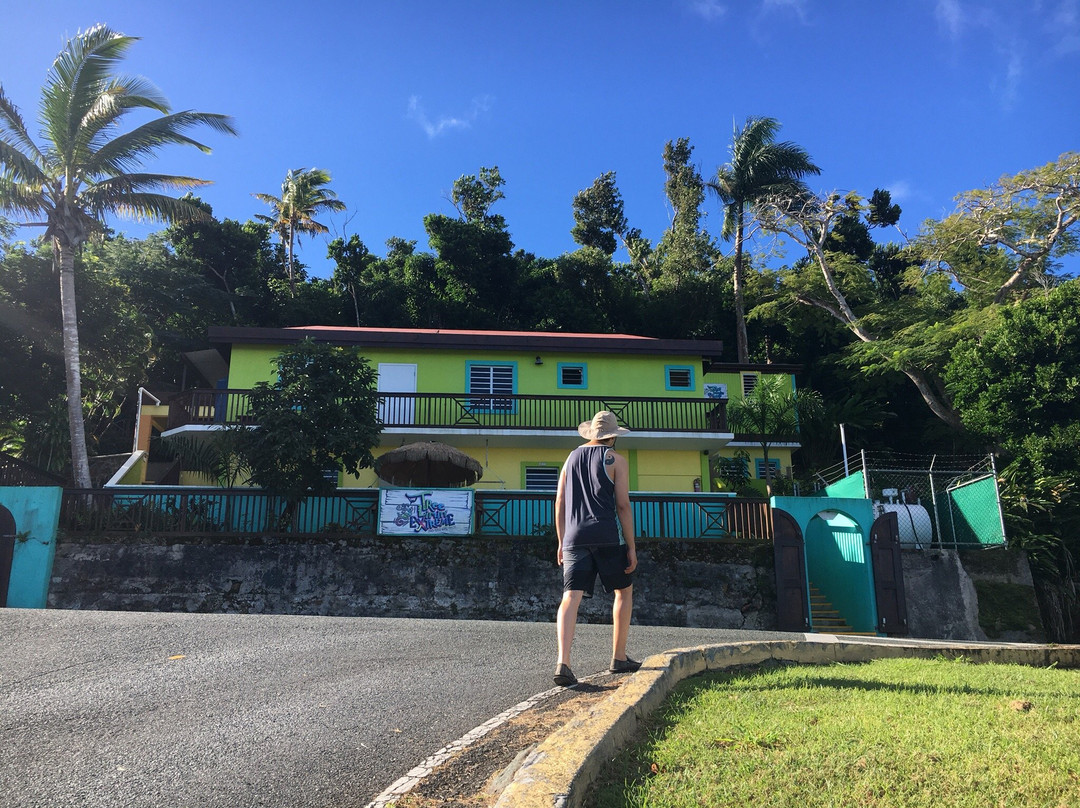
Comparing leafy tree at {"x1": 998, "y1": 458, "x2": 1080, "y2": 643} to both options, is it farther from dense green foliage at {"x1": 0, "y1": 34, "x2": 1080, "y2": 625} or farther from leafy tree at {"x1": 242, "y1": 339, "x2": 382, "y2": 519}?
leafy tree at {"x1": 242, "y1": 339, "x2": 382, "y2": 519}

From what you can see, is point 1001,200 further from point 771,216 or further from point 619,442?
point 619,442

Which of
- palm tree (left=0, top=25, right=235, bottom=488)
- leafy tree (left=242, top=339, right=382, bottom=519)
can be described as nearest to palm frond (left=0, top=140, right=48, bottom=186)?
palm tree (left=0, top=25, right=235, bottom=488)

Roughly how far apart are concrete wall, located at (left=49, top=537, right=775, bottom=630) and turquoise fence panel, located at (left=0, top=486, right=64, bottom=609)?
0.20m

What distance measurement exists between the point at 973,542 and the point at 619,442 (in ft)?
28.7

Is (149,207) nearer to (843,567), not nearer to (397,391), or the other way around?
(397,391)

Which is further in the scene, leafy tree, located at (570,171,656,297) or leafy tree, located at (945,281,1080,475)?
leafy tree, located at (570,171,656,297)

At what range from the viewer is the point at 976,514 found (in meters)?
16.6

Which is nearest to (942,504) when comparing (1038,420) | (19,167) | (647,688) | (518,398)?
(1038,420)

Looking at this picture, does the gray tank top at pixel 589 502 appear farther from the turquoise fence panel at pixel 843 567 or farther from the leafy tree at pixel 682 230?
the leafy tree at pixel 682 230

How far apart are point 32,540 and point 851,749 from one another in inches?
601

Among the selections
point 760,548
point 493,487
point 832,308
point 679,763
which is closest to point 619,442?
point 493,487

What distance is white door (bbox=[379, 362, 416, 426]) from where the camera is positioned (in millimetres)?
21469

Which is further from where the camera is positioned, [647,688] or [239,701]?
[239,701]

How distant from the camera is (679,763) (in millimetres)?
3529
